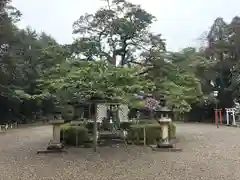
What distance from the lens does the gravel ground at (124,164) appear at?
23.7ft

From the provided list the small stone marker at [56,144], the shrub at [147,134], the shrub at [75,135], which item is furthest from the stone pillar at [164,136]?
the small stone marker at [56,144]

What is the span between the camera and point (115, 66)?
36.6ft

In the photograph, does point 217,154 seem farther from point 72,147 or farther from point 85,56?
point 85,56

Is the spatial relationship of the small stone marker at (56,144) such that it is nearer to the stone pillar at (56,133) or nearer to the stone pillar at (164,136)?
the stone pillar at (56,133)

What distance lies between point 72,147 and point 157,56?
475 cm

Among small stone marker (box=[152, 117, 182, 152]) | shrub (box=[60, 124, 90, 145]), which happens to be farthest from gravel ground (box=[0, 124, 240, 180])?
shrub (box=[60, 124, 90, 145])

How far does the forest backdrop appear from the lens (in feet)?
35.0

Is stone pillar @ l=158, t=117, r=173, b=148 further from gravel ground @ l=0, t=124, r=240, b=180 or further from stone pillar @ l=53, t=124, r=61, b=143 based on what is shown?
stone pillar @ l=53, t=124, r=61, b=143

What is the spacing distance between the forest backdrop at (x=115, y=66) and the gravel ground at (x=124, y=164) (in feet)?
5.91

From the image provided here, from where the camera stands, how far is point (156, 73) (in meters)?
13.8

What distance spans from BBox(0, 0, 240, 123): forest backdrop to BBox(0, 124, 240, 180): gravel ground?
180cm

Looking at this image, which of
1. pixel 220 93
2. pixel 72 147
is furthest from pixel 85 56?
pixel 220 93

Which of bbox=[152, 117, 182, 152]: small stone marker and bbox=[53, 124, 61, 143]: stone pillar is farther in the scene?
bbox=[53, 124, 61, 143]: stone pillar

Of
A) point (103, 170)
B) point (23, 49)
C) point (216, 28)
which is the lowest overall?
point (103, 170)
